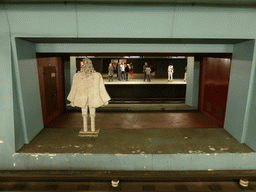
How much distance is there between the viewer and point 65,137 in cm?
546

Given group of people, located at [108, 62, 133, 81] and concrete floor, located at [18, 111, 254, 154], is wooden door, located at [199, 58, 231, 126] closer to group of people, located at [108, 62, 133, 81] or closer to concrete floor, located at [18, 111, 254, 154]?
concrete floor, located at [18, 111, 254, 154]

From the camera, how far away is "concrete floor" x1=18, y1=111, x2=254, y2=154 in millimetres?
4711

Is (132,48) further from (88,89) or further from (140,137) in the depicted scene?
(140,137)

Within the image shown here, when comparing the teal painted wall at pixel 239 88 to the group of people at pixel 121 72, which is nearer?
the teal painted wall at pixel 239 88

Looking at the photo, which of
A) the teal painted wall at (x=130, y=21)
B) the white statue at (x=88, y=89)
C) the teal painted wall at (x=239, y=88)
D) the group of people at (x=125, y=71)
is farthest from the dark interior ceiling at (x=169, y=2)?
the group of people at (x=125, y=71)

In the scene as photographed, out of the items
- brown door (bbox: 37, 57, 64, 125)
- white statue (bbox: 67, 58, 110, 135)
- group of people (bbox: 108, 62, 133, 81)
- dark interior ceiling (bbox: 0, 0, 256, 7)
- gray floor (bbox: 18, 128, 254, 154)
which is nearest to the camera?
dark interior ceiling (bbox: 0, 0, 256, 7)

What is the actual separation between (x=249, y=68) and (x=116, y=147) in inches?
161

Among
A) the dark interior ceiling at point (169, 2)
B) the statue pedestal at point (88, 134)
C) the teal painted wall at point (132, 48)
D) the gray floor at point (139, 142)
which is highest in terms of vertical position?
the dark interior ceiling at point (169, 2)

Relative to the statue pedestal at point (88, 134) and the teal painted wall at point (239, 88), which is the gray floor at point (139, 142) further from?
the teal painted wall at point (239, 88)

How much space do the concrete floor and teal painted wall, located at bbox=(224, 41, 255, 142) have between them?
398 mm

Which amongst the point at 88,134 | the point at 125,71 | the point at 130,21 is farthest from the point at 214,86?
the point at 125,71

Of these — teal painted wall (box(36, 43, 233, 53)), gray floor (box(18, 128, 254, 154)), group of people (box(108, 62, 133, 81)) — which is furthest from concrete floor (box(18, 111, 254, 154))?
group of people (box(108, 62, 133, 81))

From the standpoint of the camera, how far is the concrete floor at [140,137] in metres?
4.71

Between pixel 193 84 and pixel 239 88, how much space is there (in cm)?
347
